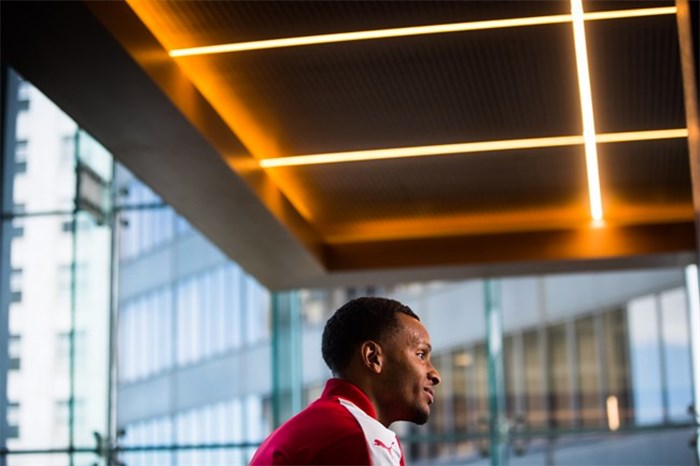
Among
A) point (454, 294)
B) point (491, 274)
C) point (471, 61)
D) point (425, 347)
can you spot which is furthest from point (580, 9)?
point (454, 294)

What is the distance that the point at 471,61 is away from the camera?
7.03 metres

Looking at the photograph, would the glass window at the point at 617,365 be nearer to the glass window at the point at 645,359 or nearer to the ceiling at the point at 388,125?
the glass window at the point at 645,359

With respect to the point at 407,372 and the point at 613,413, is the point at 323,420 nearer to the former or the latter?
the point at 407,372

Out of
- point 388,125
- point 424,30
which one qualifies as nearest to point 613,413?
point 388,125

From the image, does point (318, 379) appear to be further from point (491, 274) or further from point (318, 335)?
point (491, 274)

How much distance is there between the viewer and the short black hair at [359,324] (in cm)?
332

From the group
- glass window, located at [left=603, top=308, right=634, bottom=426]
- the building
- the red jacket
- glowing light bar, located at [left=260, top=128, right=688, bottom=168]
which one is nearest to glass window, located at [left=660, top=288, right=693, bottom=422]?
the building

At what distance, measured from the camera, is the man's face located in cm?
334

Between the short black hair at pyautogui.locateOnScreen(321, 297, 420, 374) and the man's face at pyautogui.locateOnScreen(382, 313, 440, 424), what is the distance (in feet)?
0.08

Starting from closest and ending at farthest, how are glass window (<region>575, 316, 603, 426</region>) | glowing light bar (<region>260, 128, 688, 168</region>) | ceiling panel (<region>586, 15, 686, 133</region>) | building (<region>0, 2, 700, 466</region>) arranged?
ceiling panel (<region>586, 15, 686, 133</region>)
glowing light bar (<region>260, 128, 688, 168</region>)
building (<region>0, 2, 700, 466</region>)
glass window (<region>575, 316, 603, 426</region>)

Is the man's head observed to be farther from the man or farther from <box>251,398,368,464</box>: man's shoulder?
<box>251,398,368,464</box>: man's shoulder

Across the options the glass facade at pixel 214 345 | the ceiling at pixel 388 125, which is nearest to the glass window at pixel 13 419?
the glass facade at pixel 214 345

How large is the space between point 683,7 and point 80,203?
686 centimetres

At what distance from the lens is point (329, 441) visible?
2.98 m
